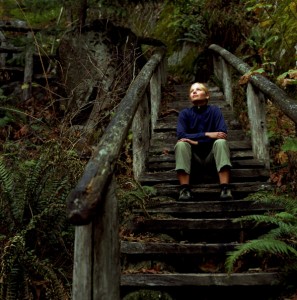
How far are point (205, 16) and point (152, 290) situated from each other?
936 centimetres

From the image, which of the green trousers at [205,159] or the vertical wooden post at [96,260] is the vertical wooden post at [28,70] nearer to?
the green trousers at [205,159]

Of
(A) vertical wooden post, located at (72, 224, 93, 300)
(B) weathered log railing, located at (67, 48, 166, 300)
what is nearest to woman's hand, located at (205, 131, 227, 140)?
(B) weathered log railing, located at (67, 48, 166, 300)

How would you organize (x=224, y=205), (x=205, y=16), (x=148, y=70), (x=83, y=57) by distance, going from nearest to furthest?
(x=224, y=205) → (x=148, y=70) → (x=83, y=57) → (x=205, y=16)

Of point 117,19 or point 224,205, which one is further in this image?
point 117,19

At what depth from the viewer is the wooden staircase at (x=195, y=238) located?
10.5 ft

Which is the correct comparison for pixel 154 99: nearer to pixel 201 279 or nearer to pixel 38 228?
pixel 38 228

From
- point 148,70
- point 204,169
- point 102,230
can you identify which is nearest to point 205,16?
point 148,70

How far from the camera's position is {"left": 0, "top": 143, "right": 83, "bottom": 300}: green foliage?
3318 mm

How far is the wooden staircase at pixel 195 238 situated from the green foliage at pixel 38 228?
0.57m

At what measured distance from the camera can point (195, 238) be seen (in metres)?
4.06

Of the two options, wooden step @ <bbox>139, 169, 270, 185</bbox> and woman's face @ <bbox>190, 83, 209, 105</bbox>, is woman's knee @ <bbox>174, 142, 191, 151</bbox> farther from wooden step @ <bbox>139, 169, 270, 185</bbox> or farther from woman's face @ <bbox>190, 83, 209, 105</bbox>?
woman's face @ <bbox>190, 83, 209, 105</bbox>

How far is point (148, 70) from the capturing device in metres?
6.11

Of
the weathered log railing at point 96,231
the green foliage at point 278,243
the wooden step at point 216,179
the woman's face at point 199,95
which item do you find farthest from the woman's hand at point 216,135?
the weathered log railing at point 96,231

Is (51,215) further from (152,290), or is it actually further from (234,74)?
(234,74)
